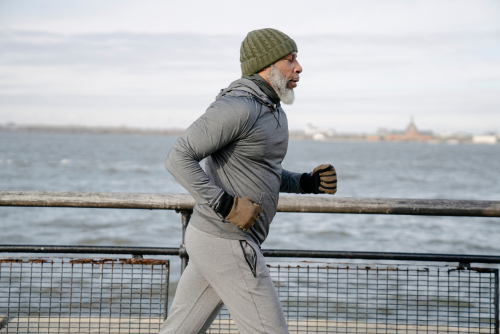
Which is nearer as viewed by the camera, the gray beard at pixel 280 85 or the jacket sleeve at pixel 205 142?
the jacket sleeve at pixel 205 142

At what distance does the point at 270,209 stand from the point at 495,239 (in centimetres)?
1444

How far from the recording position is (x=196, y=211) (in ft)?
7.22

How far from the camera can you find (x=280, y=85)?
2156mm

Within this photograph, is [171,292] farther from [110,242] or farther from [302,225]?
[302,225]

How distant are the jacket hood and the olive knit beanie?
3.4 inches

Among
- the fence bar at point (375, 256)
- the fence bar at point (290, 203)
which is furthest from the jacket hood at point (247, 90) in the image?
the fence bar at point (375, 256)

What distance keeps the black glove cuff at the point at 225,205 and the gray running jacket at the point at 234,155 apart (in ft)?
0.06

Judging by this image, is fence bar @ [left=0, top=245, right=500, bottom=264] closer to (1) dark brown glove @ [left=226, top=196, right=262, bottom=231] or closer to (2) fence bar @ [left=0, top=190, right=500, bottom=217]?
(2) fence bar @ [left=0, top=190, right=500, bottom=217]

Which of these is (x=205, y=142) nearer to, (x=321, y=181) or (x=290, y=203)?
(x=321, y=181)

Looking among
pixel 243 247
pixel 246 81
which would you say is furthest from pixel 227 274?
pixel 246 81

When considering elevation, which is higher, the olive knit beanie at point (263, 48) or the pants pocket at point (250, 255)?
the olive knit beanie at point (263, 48)

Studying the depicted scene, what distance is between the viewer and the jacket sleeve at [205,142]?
6.44 feet

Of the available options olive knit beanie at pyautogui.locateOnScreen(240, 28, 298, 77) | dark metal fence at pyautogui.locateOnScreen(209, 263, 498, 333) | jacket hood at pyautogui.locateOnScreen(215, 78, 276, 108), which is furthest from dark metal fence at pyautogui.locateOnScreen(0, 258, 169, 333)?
olive knit beanie at pyautogui.locateOnScreen(240, 28, 298, 77)

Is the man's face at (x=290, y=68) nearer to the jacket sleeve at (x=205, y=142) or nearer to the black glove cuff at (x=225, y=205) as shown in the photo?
the jacket sleeve at (x=205, y=142)
